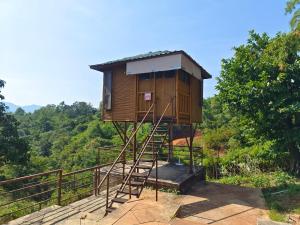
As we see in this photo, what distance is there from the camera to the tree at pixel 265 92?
420 inches

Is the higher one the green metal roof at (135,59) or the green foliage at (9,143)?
the green metal roof at (135,59)

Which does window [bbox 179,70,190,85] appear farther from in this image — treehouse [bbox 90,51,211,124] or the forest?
the forest

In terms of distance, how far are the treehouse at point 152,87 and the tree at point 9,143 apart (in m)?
6.69

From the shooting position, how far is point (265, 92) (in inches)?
421

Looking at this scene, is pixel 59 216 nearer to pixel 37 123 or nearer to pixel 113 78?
pixel 113 78

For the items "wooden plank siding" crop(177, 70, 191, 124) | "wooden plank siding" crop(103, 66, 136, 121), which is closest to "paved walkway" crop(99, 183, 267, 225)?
"wooden plank siding" crop(177, 70, 191, 124)

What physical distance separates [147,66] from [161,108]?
1.70 m

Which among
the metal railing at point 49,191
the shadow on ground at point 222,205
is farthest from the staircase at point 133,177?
the shadow on ground at point 222,205

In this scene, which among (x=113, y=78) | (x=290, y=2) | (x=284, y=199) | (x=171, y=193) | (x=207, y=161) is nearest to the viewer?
(x=290, y=2)

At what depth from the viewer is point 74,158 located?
3084cm

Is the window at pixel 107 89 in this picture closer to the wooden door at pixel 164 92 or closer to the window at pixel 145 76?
the window at pixel 145 76

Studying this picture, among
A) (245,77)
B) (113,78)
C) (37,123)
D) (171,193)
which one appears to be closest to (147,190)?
(171,193)

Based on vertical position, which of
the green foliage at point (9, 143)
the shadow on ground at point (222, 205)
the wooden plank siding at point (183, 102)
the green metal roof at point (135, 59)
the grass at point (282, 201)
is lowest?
the shadow on ground at point (222, 205)

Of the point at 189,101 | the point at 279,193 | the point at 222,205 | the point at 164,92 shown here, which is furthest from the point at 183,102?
the point at 279,193
